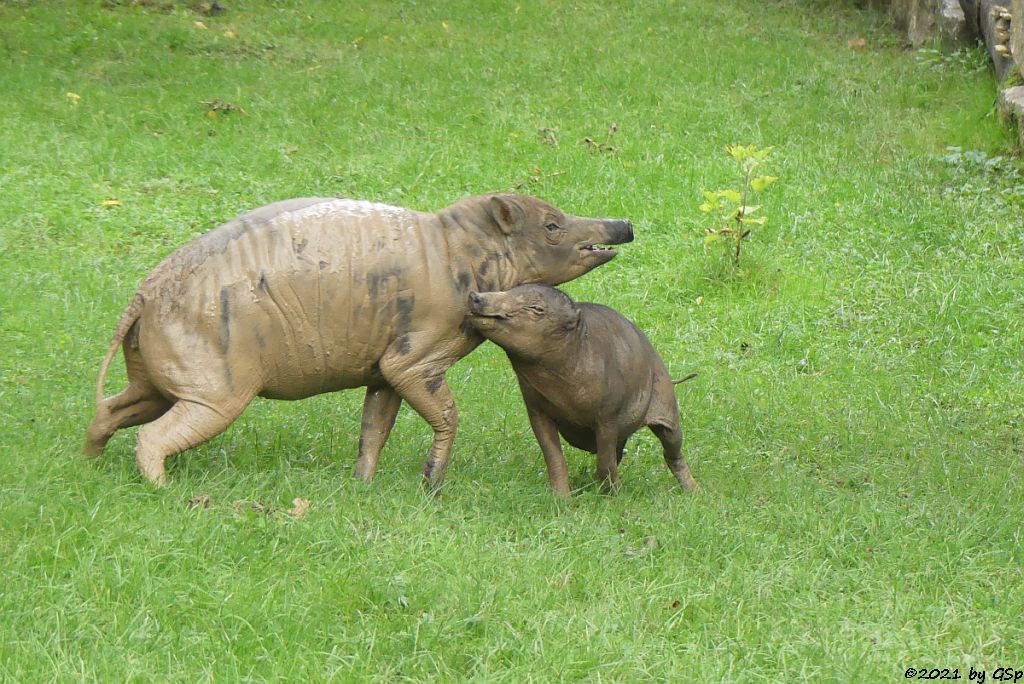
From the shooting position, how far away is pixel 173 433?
5.83 metres

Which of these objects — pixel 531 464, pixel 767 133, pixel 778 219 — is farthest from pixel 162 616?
pixel 767 133

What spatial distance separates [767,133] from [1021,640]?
889cm

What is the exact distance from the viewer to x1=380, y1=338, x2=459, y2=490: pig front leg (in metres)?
6.21

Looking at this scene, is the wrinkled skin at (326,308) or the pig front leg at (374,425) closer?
the wrinkled skin at (326,308)

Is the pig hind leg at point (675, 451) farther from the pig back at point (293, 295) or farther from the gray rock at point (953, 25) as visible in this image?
the gray rock at point (953, 25)

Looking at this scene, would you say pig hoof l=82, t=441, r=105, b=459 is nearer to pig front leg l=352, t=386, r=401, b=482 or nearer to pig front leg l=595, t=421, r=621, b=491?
pig front leg l=352, t=386, r=401, b=482

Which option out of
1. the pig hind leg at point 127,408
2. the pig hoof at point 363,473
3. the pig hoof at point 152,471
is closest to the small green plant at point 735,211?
the pig hoof at point 363,473

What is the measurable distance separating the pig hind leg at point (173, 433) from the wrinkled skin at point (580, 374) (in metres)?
1.35

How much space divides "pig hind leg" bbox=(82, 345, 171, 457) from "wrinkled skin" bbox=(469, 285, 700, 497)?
5.40 ft

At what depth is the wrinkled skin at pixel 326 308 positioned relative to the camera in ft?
19.2

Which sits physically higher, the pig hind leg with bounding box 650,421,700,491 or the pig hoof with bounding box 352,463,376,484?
the pig hind leg with bounding box 650,421,700,491

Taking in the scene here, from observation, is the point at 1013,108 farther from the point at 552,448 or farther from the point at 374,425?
the point at 374,425

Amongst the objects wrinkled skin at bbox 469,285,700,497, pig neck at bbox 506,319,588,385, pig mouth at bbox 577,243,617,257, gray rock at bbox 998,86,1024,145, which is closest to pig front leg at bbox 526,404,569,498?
wrinkled skin at bbox 469,285,700,497

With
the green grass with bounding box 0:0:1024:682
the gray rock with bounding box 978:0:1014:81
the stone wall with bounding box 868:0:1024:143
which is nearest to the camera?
the green grass with bounding box 0:0:1024:682
